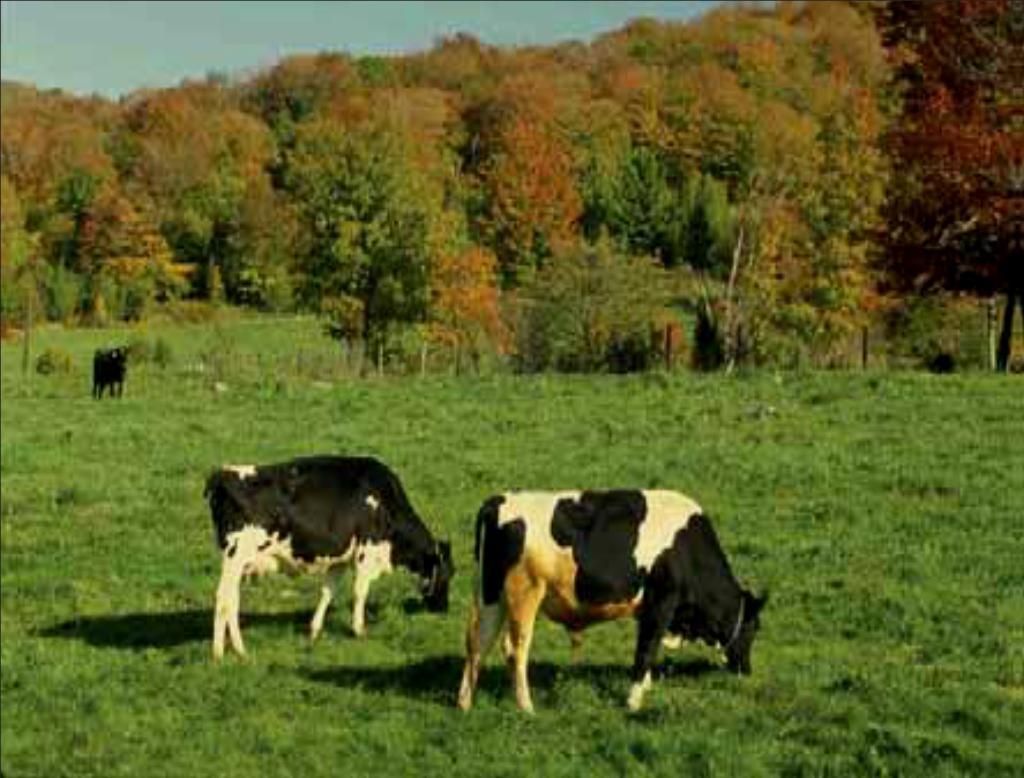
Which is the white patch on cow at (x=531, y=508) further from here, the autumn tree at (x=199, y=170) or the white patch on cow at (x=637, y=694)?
the autumn tree at (x=199, y=170)

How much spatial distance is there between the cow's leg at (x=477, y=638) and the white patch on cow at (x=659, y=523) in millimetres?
1214

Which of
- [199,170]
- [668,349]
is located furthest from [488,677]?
[199,170]

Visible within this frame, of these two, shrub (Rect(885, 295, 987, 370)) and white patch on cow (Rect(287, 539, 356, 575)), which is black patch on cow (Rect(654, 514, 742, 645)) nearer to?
white patch on cow (Rect(287, 539, 356, 575))

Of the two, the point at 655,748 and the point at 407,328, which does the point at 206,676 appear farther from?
the point at 407,328

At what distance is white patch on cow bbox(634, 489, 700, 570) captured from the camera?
11469 mm

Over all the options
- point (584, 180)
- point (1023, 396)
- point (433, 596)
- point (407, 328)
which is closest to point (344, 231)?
point (407, 328)

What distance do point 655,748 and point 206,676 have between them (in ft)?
14.4

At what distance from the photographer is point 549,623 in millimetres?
14070

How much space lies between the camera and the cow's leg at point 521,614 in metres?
11.2

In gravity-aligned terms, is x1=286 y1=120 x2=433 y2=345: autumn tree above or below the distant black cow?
above

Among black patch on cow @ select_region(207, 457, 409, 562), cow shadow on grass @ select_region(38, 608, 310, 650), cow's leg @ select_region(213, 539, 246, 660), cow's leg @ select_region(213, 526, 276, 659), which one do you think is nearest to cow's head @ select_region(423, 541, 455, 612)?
black patch on cow @ select_region(207, 457, 409, 562)

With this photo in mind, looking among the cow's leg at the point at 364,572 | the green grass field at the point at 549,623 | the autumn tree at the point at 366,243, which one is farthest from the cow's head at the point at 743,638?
the autumn tree at the point at 366,243

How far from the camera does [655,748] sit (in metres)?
10.2

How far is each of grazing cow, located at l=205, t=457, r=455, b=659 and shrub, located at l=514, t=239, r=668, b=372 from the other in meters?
30.6
